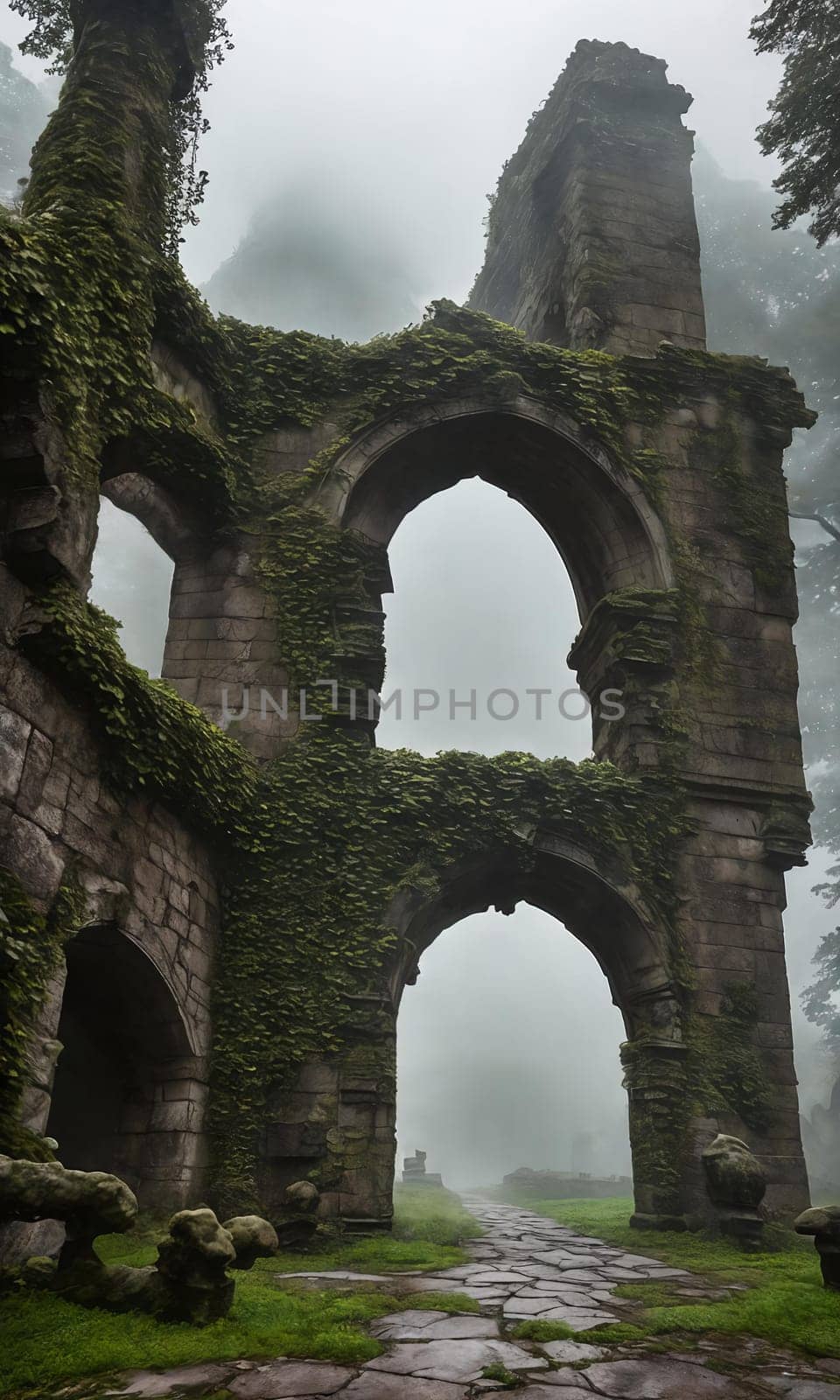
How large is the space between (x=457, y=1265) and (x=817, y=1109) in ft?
84.9

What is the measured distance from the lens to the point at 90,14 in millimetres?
10234

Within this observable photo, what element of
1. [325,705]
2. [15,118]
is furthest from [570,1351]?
[15,118]

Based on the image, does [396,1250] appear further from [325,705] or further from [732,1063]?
[325,705]

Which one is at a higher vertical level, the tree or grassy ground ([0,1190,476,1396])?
the tree

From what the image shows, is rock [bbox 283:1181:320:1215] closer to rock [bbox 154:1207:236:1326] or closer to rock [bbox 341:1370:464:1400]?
rock [bbox 154:1207:236:1326]

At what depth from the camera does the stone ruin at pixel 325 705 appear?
6828 millimetres

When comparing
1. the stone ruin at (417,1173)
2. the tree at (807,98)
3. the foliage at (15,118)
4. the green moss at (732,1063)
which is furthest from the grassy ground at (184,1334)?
the foliage at (15,118)

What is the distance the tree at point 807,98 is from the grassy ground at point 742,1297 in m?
10.8

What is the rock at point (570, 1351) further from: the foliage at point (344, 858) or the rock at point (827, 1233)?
the foliage at point (344, 858)

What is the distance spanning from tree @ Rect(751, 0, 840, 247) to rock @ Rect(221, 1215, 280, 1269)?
476 inches

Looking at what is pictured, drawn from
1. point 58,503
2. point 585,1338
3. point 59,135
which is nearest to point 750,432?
point 59,135

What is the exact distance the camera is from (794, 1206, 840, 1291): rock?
19.1 feet

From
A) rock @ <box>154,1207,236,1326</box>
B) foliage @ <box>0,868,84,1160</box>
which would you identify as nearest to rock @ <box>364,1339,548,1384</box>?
rock @ <box>154,1207,236,1326</box>

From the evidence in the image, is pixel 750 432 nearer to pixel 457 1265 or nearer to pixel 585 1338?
pixel 457 1265
